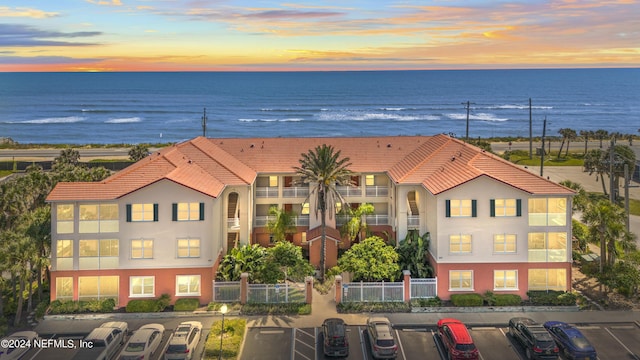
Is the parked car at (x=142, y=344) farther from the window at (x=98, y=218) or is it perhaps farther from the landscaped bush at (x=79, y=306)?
the window at (x=98, y=218)

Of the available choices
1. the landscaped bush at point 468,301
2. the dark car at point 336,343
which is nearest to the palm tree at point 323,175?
the landscaped bush at point 468,301

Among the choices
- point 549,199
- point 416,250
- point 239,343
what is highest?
point 549,199

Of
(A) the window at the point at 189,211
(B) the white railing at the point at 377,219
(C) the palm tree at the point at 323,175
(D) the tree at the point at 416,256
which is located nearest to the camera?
(A) the window at the point at 189,211

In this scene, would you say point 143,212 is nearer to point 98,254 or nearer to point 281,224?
point 98,254

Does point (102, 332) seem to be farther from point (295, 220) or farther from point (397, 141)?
point (397, 141)

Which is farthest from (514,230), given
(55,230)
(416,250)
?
(55,230)

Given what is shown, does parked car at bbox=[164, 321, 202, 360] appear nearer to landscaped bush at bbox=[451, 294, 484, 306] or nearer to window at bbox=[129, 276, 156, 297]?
window at bbox=[129, 276, 156, 297]
